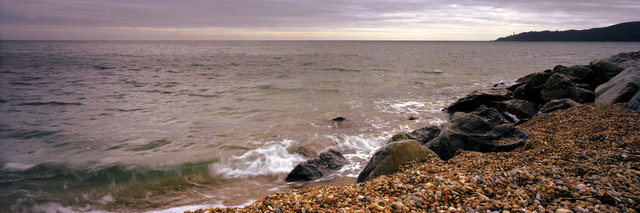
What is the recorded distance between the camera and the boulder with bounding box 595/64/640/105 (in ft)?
26.7

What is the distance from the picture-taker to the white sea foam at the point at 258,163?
24.7ft

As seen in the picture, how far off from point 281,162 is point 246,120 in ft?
15.2

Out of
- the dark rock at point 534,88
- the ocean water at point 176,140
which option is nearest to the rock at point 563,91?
the dark rock at point 534,88

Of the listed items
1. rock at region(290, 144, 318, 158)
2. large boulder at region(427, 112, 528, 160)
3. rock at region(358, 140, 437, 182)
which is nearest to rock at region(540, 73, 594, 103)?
large boulder at region(427, 112, 528, 160)

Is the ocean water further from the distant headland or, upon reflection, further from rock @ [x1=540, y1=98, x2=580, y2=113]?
the distant headland

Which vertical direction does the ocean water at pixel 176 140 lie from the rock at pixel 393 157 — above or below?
below

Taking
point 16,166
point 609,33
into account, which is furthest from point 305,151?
point 609,33

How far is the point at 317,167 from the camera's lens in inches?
282

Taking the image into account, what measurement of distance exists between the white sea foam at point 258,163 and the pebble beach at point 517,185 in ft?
10.0

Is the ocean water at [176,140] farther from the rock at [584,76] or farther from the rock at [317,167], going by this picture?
the rock at [584,76]

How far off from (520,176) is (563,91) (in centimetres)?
940

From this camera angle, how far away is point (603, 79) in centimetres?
1262

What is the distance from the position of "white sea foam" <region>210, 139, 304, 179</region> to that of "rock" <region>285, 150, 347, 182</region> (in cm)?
65

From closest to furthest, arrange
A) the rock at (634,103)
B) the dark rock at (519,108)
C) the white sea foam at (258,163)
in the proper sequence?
1. the rock at (634,103)
2. the white sea foam at (258,163)
3. the dark rock at (519,108)
